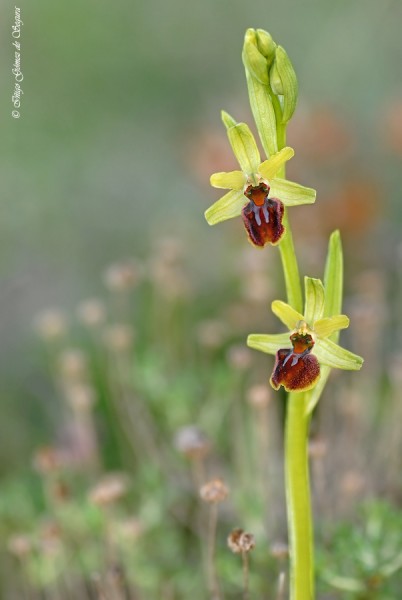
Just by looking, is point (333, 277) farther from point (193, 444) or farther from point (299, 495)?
point (193, 444)

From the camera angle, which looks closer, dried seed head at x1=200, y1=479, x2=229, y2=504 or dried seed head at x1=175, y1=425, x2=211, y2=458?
dried seed head at x1=200, y1=479, x2=229, y2=504

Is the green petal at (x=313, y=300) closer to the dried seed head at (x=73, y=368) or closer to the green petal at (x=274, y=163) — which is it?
the green petal at (x=274, y=163)

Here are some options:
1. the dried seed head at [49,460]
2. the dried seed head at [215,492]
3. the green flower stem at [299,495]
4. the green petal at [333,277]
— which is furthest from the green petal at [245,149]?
the dried seed head at [49,460]

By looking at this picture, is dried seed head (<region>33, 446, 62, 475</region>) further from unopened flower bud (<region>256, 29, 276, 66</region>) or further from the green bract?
unopened flower bud (<region>256, 29, 276, 66</region>)

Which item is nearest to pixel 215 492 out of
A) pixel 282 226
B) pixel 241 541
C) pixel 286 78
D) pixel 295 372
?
pixel 241 541

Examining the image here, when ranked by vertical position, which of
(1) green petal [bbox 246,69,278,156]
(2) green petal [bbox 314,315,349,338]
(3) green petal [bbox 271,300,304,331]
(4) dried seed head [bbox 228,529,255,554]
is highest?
(1) green petal [bbox 246,69,278,156]

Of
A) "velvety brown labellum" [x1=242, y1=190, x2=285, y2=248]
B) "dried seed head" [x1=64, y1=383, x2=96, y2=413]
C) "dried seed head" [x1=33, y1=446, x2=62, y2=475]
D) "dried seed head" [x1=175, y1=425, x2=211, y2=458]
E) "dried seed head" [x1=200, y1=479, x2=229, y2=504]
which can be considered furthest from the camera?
"dried seed head" [x1=64, y1=383, x2=96, y2=413]

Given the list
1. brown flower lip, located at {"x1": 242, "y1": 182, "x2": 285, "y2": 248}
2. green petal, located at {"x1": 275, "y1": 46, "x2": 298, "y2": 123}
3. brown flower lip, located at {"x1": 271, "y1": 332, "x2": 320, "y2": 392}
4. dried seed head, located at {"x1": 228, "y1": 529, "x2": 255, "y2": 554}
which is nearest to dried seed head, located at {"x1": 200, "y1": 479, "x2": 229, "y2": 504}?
dried seed head, located at {"x1": 228, "y1": 529, "x2": 255, "y2": 554}

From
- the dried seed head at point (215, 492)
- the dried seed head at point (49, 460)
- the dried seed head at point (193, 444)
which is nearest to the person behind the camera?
the dried seed head at point (215, 492)
